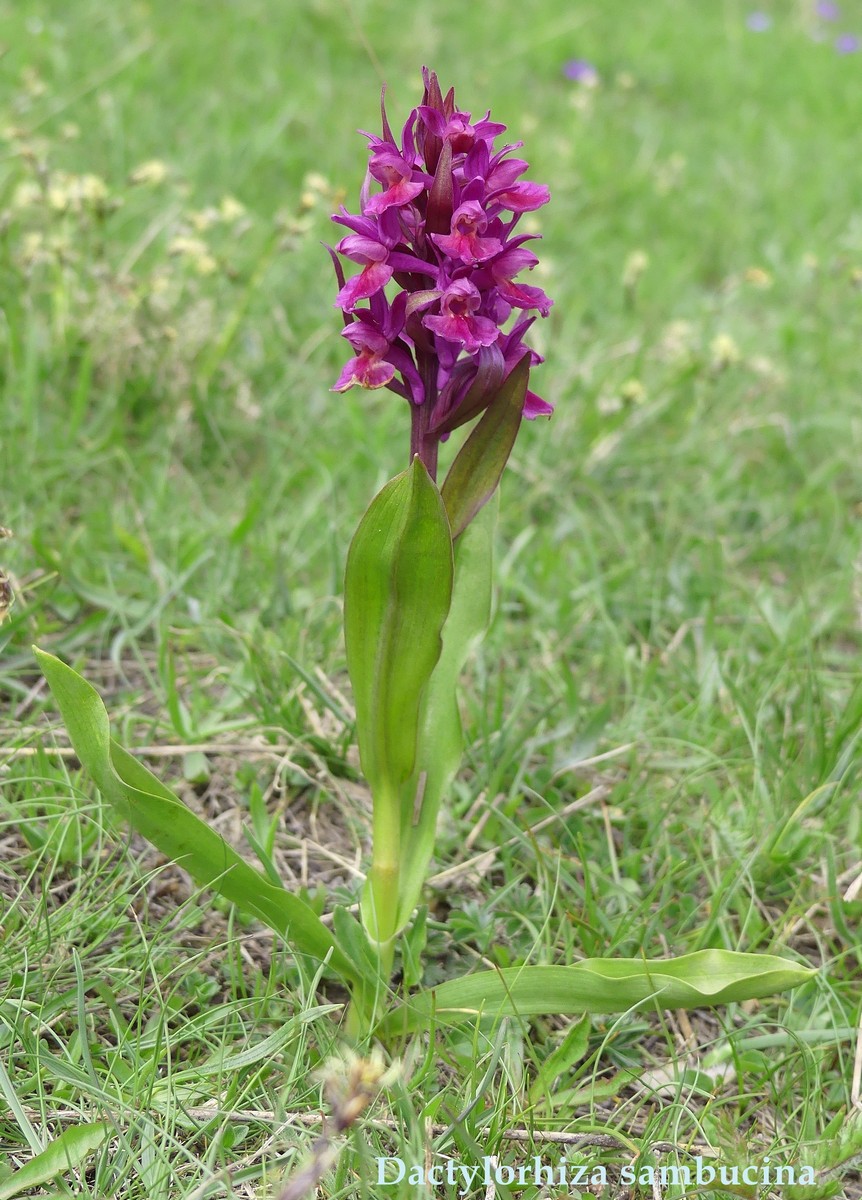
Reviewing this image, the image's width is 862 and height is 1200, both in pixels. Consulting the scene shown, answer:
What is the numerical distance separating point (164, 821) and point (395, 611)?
39 centimetres

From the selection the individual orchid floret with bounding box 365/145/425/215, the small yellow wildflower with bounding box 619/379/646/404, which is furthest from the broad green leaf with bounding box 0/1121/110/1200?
the small yellow wildflower with bounding box 619/379/646/404

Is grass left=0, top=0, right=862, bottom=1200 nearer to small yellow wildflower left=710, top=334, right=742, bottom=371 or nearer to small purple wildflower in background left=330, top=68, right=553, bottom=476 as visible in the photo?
small yellow wildflower left=710, top=334, right=742, bottom=371

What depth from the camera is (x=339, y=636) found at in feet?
7.57

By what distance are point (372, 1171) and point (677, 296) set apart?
3.39 meters

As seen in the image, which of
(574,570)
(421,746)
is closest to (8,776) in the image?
(421,746)

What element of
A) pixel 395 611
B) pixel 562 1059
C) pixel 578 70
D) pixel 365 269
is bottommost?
pixel 562 1059

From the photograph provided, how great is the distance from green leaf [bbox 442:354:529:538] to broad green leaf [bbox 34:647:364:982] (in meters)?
0.52

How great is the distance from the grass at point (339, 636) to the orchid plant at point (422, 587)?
9cm

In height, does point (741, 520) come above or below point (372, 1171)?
above

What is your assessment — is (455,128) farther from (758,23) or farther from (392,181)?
(758,23)

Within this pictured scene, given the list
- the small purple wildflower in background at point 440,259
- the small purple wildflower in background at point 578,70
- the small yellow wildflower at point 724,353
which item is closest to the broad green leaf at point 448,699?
the small purple wildflower in background at point 440,259

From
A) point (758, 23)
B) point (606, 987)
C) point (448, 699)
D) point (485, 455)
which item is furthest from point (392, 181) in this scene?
point (758, 23)

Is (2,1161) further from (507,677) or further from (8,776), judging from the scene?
(507,677)

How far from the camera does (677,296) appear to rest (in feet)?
13.1
